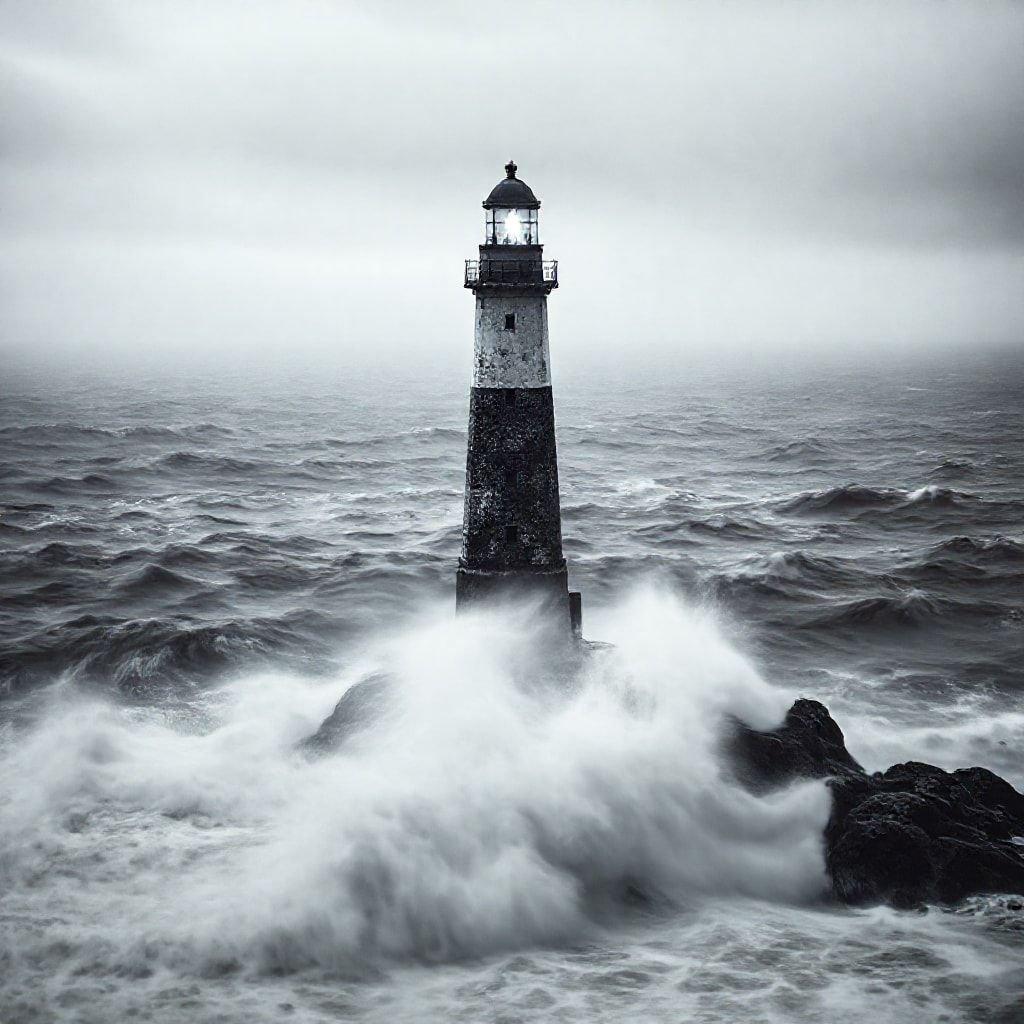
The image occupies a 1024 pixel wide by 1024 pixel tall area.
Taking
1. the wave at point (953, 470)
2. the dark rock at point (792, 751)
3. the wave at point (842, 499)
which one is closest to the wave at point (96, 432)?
the wave at point (842, 499)

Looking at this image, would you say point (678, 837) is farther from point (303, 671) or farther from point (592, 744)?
point (303, 671)

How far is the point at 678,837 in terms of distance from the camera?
1427cm

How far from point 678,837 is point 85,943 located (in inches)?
288

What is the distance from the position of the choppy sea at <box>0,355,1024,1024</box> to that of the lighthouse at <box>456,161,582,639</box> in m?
0.96

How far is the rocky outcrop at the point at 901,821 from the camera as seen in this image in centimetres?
1273

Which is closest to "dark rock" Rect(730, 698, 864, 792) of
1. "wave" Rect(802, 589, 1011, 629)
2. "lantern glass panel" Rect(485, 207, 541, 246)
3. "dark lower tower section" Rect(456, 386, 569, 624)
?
"dark lower tower section" Rect(456, 386, 569, 624)

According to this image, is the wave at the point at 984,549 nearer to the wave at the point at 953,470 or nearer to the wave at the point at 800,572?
the wave at the point at 800,572

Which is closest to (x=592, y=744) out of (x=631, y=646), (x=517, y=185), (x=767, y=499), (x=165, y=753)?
(x=631, y=646)

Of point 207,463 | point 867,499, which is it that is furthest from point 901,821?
point 207,463

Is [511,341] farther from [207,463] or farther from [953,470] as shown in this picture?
[953,470]

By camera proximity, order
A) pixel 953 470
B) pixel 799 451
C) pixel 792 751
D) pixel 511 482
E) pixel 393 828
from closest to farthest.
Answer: pixel 393 828 → pixel 792 751 → pixel 511 482 → pixel 953 470 → pixel 799 451

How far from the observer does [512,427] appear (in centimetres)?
1702

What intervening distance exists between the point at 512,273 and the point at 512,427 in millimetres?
2381

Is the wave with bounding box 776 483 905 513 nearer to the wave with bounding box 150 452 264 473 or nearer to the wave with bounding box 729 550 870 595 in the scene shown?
the wave with bounding box 729 550 870 595
